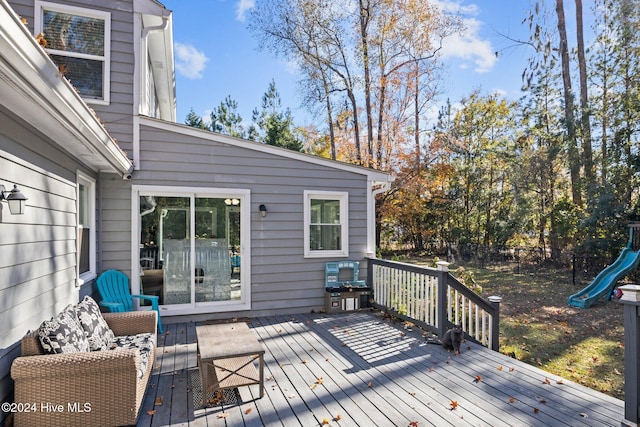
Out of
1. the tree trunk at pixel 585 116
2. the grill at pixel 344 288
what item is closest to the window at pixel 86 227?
the grill at pixel 344 288

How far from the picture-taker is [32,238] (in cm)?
295

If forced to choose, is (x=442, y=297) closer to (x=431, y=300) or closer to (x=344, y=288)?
(x=431, y=300)

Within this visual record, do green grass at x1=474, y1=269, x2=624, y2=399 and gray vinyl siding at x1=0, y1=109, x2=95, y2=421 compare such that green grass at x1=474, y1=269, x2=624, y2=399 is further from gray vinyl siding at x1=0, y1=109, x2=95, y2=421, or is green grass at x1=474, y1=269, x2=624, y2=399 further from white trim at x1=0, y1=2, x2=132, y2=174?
white trim at x1=0, y1=2, x2=132, y2=174

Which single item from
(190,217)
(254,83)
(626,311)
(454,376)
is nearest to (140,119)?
(190,217)

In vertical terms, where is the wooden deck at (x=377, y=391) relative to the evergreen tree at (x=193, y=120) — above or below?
below

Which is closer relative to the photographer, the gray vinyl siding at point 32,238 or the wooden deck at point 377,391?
the gray vinyl siding at point 32,238

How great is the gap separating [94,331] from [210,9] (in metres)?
11.8

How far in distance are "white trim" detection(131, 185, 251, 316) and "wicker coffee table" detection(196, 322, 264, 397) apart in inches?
83.7

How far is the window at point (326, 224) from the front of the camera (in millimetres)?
6402

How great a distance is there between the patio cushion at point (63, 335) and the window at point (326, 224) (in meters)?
3.78

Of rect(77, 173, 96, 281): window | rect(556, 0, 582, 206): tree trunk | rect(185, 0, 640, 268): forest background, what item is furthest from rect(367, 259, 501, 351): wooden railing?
rect(556, 0, 582, 206): tree trunk

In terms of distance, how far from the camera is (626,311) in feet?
8.92

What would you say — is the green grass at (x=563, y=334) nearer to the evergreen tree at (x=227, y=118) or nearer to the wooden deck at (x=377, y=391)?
the wooden deck at (x=377, y=391)

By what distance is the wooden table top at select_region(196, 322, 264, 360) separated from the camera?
10.1 ft
